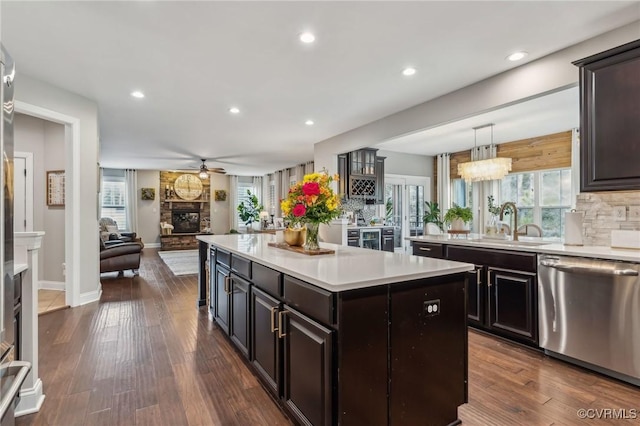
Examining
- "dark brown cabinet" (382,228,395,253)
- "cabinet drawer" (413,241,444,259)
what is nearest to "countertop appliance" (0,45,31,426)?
"cabinet drawer" (413,241,444,259)

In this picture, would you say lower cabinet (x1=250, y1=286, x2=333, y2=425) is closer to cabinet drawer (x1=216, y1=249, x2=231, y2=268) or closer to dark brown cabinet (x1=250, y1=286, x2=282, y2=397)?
dark brown cabinet (x1=250, y1=286, x2=282, y2=397)

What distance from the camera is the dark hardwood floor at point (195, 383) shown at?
6.23ft

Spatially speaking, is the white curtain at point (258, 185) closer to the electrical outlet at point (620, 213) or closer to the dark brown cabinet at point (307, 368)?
the electrical outlet at point (620, 213)

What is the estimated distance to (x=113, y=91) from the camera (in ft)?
12.5

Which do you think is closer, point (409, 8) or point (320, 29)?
point (409, 8)

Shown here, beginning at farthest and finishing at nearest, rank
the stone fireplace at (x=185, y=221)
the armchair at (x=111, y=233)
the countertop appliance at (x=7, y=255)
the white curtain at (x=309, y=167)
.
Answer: the stone fireplace at (x=185, y=221) < the white curtain at (x=309, y=167) < the armchair at (x=111, y=233) < the countertop appliance at (x=7, y=255)

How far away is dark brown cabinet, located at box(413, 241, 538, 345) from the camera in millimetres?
2787

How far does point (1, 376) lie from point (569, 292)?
3.35 metres

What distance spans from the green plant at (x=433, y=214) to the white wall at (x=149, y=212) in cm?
876

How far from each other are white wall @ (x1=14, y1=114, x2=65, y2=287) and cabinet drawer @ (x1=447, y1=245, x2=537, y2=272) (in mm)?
5573

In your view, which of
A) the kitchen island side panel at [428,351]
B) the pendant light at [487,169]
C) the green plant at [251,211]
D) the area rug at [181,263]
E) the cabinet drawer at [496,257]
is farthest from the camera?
the green plant at [251,211]

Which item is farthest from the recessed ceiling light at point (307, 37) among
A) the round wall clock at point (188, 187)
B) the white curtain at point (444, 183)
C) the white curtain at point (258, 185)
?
the white curtain at point (258, 185)

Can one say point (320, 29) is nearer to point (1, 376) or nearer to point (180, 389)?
point (1, 376)

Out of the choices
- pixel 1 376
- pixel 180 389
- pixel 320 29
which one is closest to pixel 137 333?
pixel 180 389
